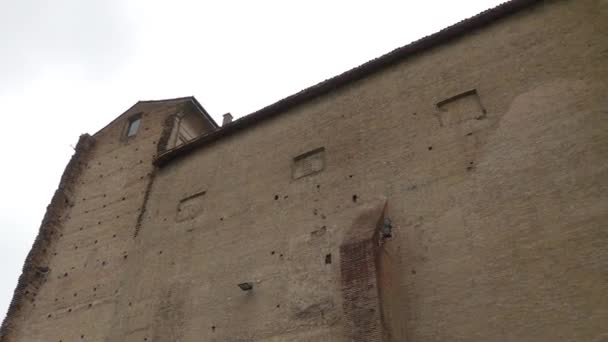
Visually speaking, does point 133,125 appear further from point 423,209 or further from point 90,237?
point 423,209

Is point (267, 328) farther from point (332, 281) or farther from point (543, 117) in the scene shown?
point (543, 117)

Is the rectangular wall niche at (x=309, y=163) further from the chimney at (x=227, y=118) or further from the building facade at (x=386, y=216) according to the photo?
the chimney at (x=227, y=118)

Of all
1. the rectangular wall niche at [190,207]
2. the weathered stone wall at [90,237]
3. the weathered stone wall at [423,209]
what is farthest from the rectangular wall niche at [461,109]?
the weathered stone wall at [90,237]

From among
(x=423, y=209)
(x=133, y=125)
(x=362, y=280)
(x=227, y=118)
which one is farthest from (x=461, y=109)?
(x=133, y=125)

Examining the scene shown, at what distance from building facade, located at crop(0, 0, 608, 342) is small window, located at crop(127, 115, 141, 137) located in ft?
9.79

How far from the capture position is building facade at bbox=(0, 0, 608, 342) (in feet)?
26.8

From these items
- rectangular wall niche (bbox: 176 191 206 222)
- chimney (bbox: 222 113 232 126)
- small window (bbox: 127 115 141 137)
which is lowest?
rectangular wall niche (bbox: 176 191 206 222)

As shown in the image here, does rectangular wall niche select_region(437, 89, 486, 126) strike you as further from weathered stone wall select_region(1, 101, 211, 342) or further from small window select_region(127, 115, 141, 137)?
small window select_region(127, 115, 141, 137)

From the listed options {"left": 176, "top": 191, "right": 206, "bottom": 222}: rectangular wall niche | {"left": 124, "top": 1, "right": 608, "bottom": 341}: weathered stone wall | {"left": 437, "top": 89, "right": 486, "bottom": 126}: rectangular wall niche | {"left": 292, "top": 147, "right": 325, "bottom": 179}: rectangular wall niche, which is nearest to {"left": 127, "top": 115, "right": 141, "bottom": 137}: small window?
{"left": 124, "top": 1, "right": 608, "bottom": 341}: weathered stone wall

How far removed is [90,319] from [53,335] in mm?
1280

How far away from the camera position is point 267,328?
9984 millimetres

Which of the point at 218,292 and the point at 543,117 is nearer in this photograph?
the point at 543,117

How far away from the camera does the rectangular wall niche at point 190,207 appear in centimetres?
1310

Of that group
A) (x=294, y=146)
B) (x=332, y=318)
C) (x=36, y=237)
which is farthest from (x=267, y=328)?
(x=36, y=237)
